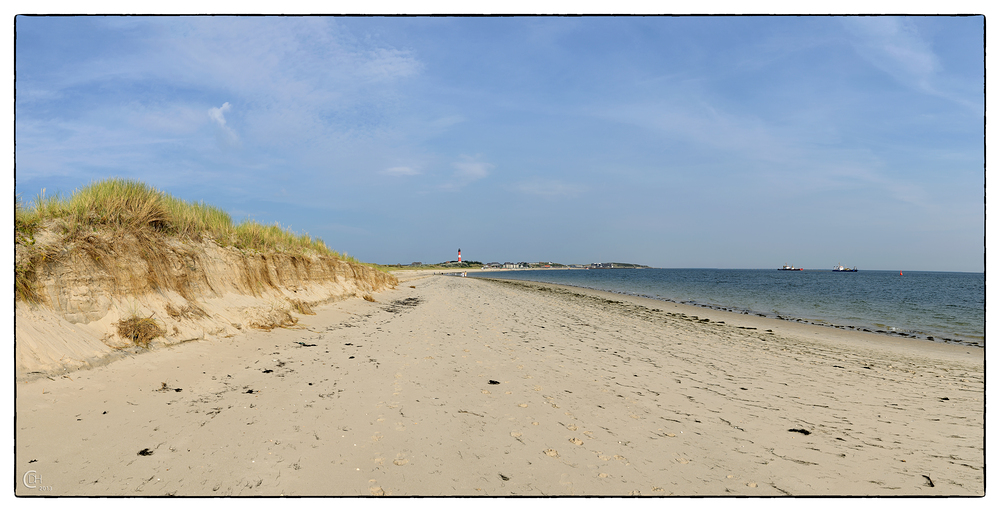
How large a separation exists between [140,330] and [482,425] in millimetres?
6135

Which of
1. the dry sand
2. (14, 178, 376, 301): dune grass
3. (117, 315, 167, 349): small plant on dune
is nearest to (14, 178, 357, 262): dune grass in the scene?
(14, 178, 376, 301): dune grass

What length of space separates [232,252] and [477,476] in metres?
9.93

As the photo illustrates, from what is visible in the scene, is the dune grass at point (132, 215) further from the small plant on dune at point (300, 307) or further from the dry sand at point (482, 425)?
the dry sand at point (482, 425)

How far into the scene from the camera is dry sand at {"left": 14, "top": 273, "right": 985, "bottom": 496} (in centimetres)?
324

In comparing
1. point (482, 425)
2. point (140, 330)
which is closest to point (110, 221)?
point (140, 330)

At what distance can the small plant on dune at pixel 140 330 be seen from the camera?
6.22 m

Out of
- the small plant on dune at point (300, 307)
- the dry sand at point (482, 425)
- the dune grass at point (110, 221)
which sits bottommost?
the dry sand at point (482, 425)

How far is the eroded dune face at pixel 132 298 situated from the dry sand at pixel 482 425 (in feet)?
1.48

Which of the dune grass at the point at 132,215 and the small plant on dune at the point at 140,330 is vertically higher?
the dune grass at the point at 132,215

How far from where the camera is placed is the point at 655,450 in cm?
385

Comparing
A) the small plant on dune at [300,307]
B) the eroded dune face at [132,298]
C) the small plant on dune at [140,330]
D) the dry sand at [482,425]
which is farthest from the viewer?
the small plant on dune at [300,307]

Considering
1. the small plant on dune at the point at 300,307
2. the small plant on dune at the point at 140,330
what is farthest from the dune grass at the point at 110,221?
the small plant on dune at the point at 300,307

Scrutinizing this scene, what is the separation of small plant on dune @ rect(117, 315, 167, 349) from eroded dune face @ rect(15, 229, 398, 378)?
7 centimetres
